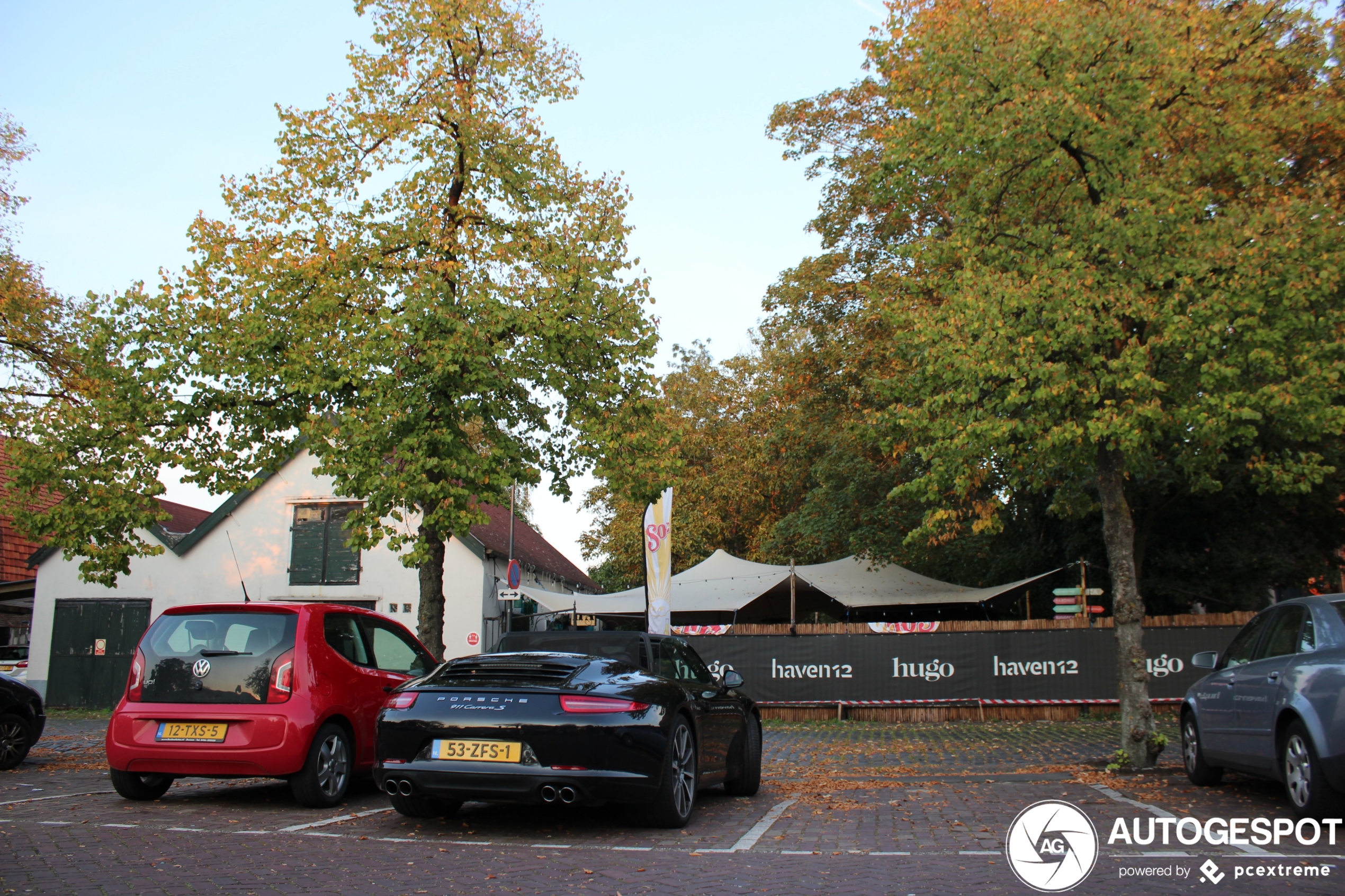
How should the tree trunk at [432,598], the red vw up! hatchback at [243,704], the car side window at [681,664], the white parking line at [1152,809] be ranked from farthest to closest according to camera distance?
the tree trunk at [432,598]
the car side window at [681,664]
the red vw up! hatchback at [243,704]
the white parking line at [1152,809]

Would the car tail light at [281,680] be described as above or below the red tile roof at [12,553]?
below

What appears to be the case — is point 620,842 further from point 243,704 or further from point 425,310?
point 425,310

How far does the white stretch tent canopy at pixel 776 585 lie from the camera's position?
2391 centimetres

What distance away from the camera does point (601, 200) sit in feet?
52.7

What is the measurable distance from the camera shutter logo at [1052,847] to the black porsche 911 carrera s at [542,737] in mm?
2267

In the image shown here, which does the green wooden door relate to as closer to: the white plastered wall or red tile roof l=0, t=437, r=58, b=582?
the white plastered wall

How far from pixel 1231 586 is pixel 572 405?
15466mm

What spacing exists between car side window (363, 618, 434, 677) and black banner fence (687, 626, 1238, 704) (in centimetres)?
963

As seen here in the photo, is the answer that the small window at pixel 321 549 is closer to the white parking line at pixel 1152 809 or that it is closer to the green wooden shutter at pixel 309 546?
the green wooden shutter at pixel 309 546

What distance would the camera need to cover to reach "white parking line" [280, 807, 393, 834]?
7250 millimetres

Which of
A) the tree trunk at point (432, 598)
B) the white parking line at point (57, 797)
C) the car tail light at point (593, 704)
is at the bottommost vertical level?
the white parking line at point (57, 797)

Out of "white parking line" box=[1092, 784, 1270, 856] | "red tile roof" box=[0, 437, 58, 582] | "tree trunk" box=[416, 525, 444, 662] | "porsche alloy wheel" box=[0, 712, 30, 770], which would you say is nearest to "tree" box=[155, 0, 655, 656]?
"tree trunk" box=[416, 525, 444, 662]

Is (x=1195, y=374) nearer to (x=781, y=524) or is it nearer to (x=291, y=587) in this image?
(x=781, y=524)

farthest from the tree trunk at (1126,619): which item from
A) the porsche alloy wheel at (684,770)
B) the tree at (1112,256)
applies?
the porsche alloy wheel at (684,770)
